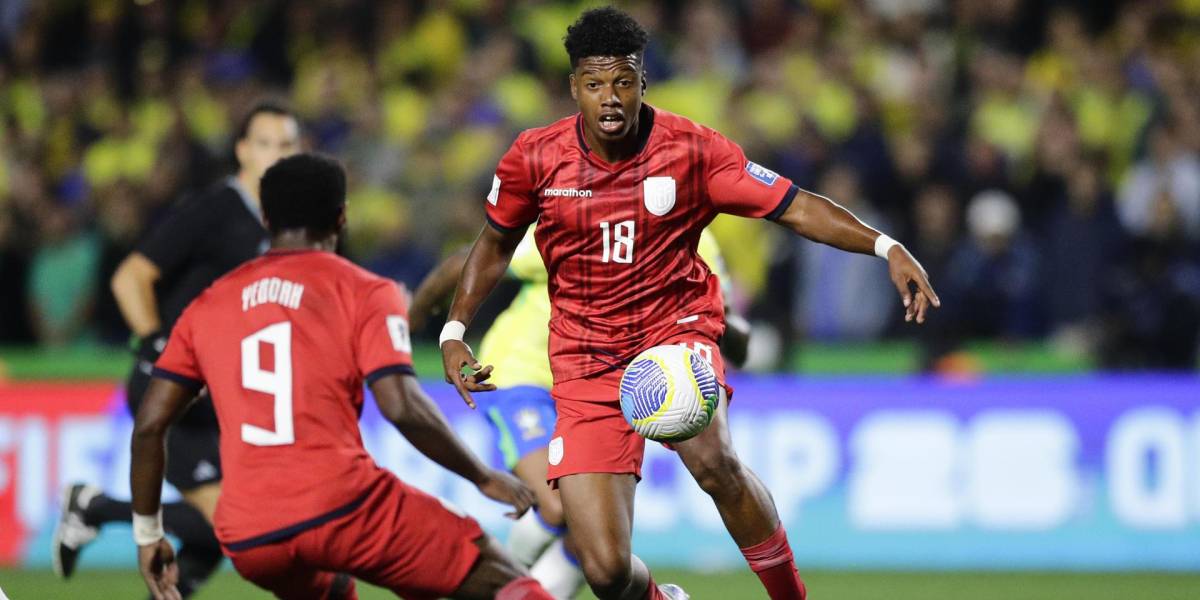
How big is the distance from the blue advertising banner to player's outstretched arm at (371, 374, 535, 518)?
5338 mm

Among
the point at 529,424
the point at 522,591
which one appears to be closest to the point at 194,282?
the point at 529,424

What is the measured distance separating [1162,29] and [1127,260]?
Answer: 344 cm

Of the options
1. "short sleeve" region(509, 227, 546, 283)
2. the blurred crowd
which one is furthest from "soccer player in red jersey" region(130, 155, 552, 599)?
the blurred crowd

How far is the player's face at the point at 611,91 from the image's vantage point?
5.76m

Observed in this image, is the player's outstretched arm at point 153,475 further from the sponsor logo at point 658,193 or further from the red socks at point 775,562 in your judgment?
the red socks at point 775,562

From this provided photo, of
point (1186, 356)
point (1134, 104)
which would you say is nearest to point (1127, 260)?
point (1186, 356)

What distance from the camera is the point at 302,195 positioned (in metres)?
5.36

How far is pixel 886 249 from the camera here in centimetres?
562

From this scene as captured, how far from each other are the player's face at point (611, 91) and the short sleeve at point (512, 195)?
0.33 meters

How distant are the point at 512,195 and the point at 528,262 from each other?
1.45m

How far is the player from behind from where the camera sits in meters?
7.16

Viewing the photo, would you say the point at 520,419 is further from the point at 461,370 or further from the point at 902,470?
the point at 902,470

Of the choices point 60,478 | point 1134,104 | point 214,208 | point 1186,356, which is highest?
point 1134,104

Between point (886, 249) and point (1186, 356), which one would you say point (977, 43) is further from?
point (886, 249)
